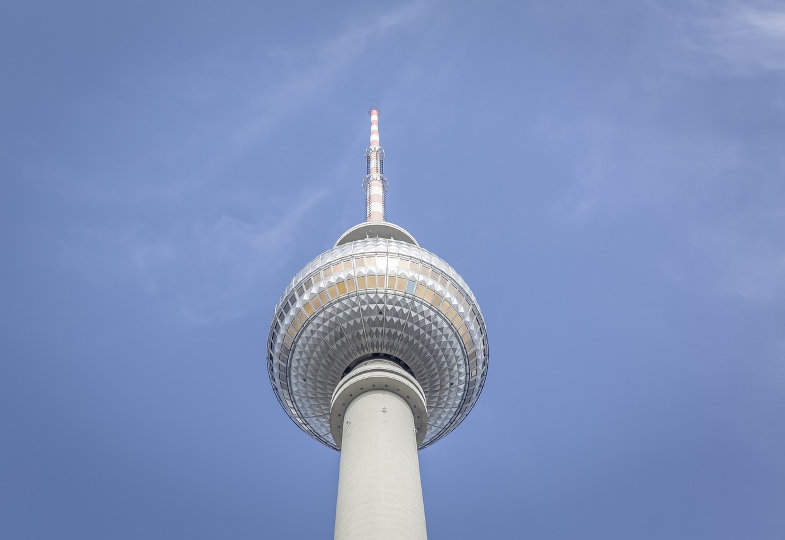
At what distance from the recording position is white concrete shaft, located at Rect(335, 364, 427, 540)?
3453 cm

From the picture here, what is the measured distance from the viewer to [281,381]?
48.0 m

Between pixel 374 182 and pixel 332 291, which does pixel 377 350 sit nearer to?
pixel 332 291

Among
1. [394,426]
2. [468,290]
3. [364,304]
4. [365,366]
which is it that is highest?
[468,290]

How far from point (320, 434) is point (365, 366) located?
9.63 m

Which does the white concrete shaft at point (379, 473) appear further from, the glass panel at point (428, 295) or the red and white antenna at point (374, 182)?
the red and white antenna at point (374, 182)

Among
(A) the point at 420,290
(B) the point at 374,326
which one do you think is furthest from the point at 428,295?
(B) the point at 374,326

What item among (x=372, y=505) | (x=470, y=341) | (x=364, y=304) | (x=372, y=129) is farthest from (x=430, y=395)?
(x=372, y=129)

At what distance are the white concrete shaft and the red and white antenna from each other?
22905 mm

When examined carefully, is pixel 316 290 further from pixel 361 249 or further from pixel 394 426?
pixel 394 426

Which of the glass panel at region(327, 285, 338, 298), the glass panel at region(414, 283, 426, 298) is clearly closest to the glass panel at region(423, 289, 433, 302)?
the glass panel at region(414, 283, 426, 298)

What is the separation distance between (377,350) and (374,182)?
24.1m

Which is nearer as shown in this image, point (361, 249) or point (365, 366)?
point (365, 366)

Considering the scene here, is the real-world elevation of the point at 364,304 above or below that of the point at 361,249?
below

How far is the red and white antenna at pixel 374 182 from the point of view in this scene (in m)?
62.6
